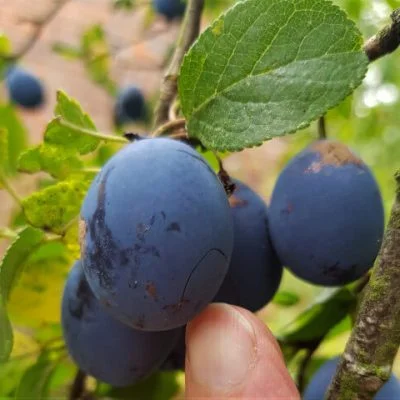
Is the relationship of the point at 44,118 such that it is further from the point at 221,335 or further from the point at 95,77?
the point at 221,335

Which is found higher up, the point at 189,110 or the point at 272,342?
the point at 189,110

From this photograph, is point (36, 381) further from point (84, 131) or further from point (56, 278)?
point (84, 131)

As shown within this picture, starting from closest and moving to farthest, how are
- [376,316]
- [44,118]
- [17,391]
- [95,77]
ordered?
[376,316] → [17,391] → [95,77] → [44,118]

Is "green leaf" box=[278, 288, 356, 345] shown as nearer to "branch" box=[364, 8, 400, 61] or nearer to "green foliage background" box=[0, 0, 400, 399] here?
"green foliage background" box=[0, 0, 400, 399]

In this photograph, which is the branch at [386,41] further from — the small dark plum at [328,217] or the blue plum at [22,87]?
the blue plum at [22,87]

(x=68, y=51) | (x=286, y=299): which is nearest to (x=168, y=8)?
(x=68, y=51)

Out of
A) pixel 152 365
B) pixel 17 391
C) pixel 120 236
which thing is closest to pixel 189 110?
pixel 120 236

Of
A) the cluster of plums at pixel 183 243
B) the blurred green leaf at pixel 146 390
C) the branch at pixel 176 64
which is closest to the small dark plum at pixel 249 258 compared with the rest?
the cluster of plums at pixel 183 243
